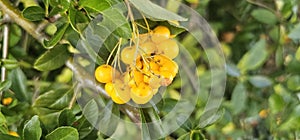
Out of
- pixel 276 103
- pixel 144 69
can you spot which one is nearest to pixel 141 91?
pixel 144 69

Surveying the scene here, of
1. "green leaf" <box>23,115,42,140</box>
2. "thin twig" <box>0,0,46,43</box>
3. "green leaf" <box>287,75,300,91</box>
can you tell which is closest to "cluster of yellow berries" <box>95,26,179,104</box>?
"green leaf" <box>23,115,42,140</box>

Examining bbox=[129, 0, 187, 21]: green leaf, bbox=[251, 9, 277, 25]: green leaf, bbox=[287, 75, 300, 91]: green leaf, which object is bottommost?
bbox=[287, 75, 300, 91]: green leaf

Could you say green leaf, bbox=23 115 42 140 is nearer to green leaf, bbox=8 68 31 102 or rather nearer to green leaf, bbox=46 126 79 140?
green leaf, bbox=46 126 79 140

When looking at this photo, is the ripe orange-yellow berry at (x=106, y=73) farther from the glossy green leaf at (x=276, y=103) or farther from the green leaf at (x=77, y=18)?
the glossy green leaf at (x=276, y=103)

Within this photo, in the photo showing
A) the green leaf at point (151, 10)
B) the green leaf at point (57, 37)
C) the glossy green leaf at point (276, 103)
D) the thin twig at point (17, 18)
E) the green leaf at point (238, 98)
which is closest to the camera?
the green leaf at point (151, 10)

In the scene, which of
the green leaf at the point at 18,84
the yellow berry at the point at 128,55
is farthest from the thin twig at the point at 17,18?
the yellow berry at the point at 128,55
